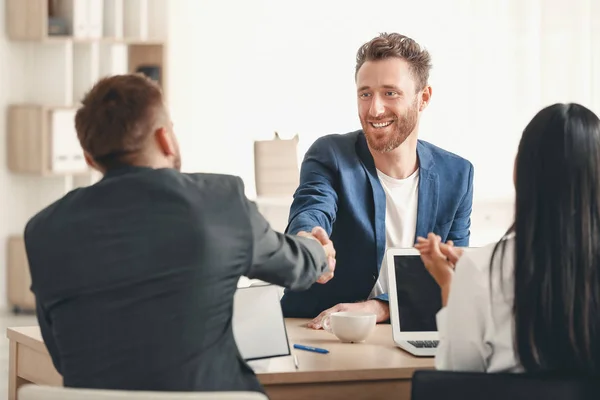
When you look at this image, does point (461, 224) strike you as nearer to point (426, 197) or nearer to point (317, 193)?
point (426, 197)

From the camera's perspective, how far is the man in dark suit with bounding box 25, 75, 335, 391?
1718 millimetres

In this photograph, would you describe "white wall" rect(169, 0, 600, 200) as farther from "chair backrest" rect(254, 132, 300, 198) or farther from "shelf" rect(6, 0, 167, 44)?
"chair backrest" rect(254, 132, 300, 198)

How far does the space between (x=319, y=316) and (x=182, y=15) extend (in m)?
4.52

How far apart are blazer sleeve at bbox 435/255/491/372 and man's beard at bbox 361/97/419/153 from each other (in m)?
1.12

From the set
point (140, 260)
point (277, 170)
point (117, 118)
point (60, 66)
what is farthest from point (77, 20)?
point (140, 260)

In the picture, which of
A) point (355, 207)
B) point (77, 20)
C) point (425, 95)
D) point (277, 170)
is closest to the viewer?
point (355, 207)

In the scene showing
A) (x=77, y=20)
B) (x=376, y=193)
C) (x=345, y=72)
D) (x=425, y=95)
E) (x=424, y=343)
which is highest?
(x=77, y=20)

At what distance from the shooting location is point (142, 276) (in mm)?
1711

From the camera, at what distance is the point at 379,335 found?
8.34ft

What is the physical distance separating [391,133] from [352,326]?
0.76m

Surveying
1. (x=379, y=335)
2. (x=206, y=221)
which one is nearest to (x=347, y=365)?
(x=379, y=335)

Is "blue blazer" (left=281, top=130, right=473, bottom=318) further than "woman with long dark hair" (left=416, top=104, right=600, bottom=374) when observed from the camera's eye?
Yes

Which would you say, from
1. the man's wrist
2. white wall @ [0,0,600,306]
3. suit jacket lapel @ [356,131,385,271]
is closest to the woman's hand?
the man's wrist

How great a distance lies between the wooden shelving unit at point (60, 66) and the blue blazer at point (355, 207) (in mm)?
3783
